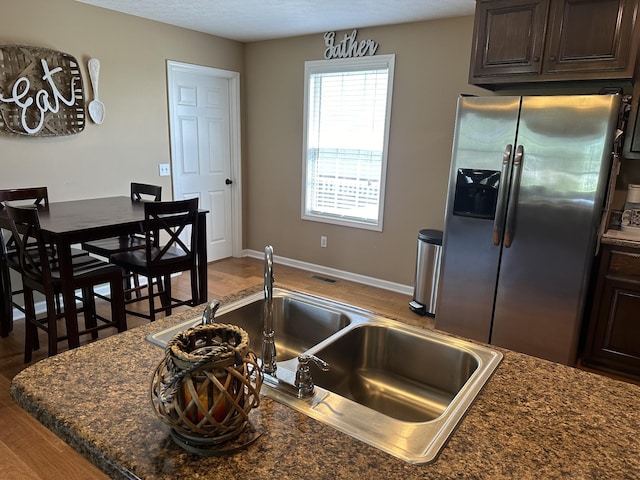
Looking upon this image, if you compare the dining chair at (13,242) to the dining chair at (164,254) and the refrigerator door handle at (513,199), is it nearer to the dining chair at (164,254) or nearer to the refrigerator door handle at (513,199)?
the dining chair at (164,254)

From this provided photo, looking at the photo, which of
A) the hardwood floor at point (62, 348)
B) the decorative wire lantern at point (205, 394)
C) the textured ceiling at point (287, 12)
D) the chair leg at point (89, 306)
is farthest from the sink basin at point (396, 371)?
the textured ceiling at point (287, 12)

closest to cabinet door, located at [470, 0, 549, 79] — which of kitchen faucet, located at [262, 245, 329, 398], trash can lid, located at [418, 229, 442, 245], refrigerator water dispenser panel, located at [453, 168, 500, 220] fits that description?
refrigerator water dispenser panel, located at [453, 168, 500, 220]

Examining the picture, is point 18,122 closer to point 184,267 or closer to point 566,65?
point 184,267

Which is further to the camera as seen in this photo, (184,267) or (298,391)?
(184,267)

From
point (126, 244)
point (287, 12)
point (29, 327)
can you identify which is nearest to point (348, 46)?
point (287, 12)

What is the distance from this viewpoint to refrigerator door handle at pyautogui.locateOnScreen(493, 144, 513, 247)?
109 inches

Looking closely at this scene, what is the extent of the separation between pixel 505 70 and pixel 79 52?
3.30 metres

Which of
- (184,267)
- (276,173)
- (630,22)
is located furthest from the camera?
(276,173)

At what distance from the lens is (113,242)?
3.46 meters

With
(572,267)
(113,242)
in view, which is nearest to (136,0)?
(113,242)

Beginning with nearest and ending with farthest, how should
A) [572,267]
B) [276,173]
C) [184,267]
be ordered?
[572,267]
[184,267]
[276,173]

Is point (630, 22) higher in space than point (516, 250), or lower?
higher

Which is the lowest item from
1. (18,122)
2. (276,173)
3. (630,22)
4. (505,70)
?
(276,173)

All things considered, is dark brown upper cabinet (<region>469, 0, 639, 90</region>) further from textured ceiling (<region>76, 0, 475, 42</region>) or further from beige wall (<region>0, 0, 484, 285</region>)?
beige wall (<region>0, 0, 484, 285</region>)
